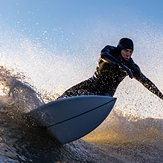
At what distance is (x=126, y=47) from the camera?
786 centimetres

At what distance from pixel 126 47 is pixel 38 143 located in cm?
272

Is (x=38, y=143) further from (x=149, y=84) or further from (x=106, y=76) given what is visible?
(x=149, y=84)

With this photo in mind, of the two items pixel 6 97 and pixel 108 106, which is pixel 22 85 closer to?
pixel 6 97

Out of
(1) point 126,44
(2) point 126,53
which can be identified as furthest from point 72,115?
(1) point 126,44

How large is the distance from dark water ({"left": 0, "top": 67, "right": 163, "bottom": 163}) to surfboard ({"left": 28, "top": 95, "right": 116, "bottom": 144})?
0.24 metres

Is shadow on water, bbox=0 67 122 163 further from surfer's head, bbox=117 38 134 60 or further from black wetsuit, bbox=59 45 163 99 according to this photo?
surfer's head, bbox=117 38 134 60

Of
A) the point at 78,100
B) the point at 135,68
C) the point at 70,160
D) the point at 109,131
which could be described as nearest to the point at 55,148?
the point at 70,160

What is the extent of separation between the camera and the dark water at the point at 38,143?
6.39 m

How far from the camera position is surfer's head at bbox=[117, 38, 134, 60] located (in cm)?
787

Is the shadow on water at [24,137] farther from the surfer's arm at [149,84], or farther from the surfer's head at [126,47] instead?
the surfer's head at [126,47]

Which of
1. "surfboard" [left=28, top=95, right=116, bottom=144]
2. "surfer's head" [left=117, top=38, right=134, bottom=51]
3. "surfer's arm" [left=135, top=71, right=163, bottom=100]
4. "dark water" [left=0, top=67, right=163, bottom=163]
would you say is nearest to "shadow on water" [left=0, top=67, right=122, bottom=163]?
"dark water" [left=0, top=67, right=163, bottom=163]

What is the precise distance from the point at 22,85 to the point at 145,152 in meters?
3.47

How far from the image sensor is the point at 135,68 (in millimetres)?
8219

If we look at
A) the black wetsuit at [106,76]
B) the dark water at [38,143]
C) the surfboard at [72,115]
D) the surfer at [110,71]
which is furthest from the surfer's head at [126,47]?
the dark water at [38,143]
